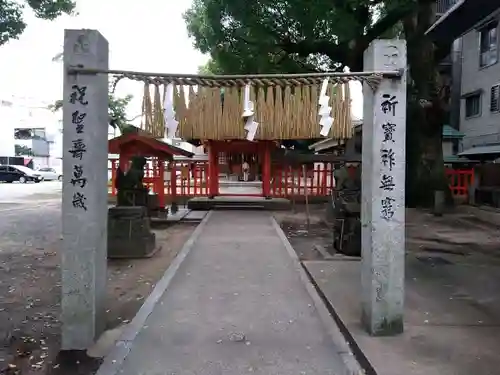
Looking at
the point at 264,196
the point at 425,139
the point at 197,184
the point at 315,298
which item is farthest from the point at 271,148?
the point at 315,298

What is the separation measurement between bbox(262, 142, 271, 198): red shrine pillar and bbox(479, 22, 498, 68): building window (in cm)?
1330

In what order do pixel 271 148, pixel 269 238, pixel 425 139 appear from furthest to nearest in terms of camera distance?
pixel 271 148 → pixel 425 139 → pixel 269 238

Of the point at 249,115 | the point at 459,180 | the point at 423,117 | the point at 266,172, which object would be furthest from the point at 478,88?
the point at 249,115

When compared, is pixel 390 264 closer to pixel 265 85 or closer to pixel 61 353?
pixel 265 85

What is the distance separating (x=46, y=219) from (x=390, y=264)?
14.5 meters

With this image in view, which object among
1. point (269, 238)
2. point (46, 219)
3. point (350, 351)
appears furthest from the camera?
point (46, 219)

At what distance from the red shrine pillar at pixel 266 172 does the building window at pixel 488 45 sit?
1330 cm

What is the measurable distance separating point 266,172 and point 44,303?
46.3ft

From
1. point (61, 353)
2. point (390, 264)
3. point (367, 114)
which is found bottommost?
point (61, 353)

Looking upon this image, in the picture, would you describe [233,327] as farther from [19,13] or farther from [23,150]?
[23,150]

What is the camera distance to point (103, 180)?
207 inches

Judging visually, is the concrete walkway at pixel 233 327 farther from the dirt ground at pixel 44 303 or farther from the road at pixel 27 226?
the road at pixel 27 226

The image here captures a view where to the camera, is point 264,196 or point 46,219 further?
point 264,196

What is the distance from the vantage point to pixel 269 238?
12016 mm
